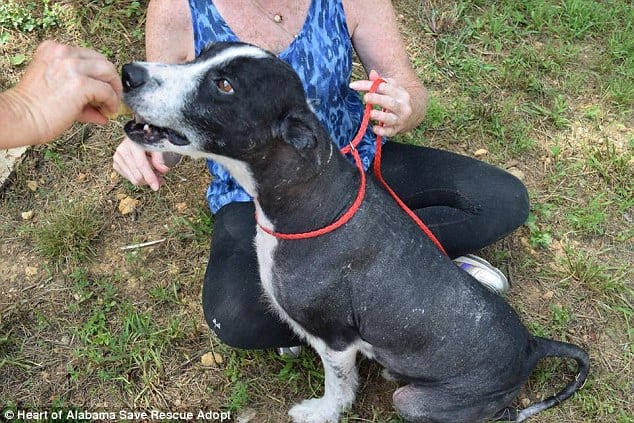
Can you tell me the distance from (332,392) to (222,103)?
158 cm

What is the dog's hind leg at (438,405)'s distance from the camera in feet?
9.57

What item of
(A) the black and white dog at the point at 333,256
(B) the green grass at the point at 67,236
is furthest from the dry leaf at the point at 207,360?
(B) the green grass at the point at 67,236

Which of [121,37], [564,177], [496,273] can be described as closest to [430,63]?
[564,177]

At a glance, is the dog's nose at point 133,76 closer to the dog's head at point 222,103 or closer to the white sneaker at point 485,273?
the dog's head at point 222,103

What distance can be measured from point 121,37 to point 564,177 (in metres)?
3.20

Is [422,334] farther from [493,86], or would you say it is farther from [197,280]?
[493,86]

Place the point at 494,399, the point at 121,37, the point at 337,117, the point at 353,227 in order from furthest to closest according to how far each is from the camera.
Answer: the point at 121,37 → the point at 337,117 → the point at 494,399 → the point at 353,227

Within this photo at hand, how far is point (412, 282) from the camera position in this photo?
270 cm

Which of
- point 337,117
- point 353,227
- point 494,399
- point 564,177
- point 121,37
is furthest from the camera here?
point 121,37

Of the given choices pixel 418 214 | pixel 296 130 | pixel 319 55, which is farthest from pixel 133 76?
pixel 418 214

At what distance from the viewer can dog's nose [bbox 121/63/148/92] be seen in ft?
7.47

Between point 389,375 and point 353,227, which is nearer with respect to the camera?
point 353,227

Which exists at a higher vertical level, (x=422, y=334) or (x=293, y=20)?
(x=293, y=20)

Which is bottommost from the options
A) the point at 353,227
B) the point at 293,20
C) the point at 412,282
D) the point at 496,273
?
the point at 496,273
